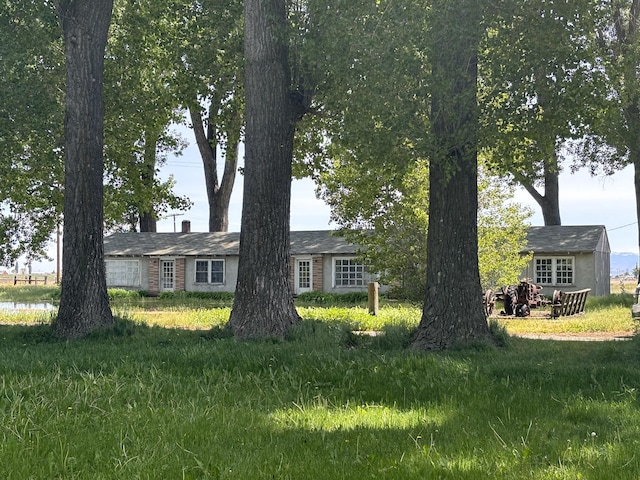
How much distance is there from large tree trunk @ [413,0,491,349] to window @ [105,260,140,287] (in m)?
29.9

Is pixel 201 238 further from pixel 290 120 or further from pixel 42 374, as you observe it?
pixel 42 374

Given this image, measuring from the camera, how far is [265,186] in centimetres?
1302

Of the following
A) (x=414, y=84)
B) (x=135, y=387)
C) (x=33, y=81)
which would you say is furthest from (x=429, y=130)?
(x=33, y=81)

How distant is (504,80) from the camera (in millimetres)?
10953

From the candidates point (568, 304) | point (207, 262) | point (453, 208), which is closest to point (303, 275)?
point (207, 262)

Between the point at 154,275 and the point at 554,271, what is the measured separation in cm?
2160

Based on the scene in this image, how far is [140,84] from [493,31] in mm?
12315

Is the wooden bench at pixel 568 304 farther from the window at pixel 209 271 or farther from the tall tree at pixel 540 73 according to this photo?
the window at pixel 209 271

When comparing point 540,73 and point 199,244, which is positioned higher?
point 540,73

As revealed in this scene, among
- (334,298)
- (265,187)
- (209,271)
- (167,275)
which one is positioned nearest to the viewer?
(265,187)

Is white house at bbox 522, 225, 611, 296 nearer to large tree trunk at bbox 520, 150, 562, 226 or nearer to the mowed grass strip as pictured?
large tree trunk at bbox 520, 150, 562, 226

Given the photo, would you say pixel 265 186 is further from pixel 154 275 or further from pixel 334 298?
pixel 154 275

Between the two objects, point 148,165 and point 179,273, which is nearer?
point 148,165

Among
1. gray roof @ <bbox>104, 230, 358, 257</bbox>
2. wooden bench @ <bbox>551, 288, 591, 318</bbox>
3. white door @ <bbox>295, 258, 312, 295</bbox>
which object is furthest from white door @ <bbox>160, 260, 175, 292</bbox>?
wooden bench @ <bbox>551, 288, 591, 318</bbox>
